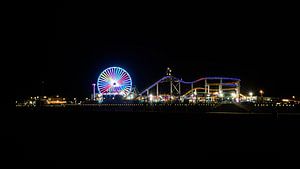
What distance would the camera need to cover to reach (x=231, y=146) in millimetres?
9695

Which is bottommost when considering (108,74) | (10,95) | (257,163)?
(257,163)

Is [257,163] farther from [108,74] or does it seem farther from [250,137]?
[108,74]

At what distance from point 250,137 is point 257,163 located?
16.4ft

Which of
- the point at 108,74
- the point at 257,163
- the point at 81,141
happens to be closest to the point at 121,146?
the point at 81,141

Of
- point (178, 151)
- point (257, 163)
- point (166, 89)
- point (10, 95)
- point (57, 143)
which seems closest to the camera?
point (10, 95)

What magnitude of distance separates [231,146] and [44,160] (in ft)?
18.9

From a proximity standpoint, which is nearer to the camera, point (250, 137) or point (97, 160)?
point (97, 160)

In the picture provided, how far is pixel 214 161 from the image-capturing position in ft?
24.2

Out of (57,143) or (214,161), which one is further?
(57,143)

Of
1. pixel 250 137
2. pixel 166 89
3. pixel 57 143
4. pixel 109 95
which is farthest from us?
pixel 166 89

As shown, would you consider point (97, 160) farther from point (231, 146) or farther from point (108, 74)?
point (108, 74)

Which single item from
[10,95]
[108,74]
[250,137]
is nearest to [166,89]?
[108,74]

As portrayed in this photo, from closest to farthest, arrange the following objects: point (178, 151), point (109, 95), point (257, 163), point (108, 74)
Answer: point (257, 163) < point (178, 151) < point (108, 74) < point (109, 95)

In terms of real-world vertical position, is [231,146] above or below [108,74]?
below
